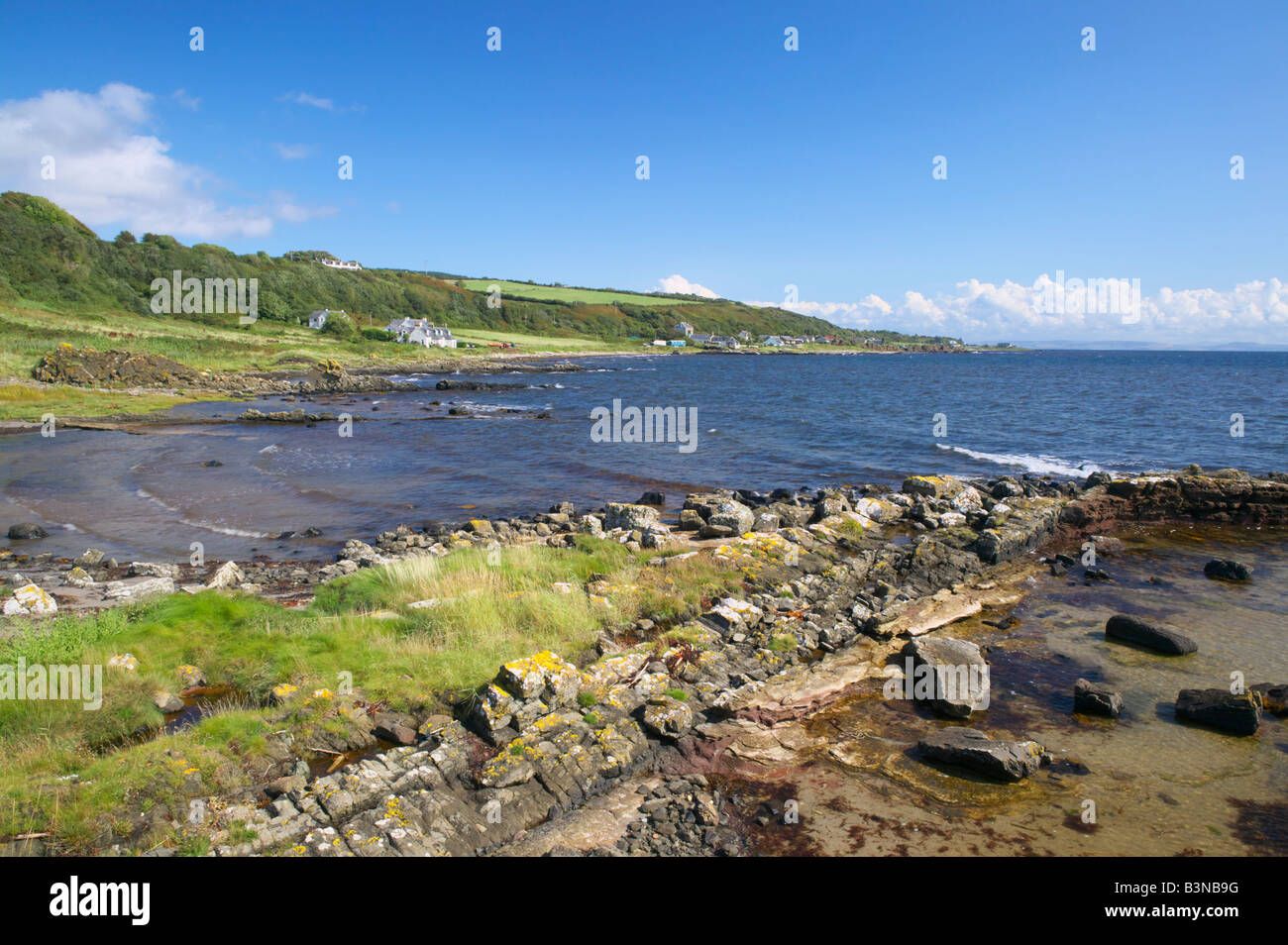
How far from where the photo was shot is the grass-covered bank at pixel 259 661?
21.2 ft

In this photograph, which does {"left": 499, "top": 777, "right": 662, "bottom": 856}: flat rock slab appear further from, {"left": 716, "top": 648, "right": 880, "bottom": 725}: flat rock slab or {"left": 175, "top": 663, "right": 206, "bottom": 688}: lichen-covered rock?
{"left": 175, "top": 663, "right": 206, "bottom": 688}: lichen-covered rock

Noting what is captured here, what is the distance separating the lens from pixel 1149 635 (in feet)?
40.8

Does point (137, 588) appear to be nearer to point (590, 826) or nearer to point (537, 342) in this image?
point (590, 826)

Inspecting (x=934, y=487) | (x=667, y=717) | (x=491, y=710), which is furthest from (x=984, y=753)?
(x=934, y=487)

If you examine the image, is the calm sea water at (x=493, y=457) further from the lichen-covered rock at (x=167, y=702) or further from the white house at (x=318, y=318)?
the white house at (x=318, y=318)

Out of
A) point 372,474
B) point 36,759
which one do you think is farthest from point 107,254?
point 36,759

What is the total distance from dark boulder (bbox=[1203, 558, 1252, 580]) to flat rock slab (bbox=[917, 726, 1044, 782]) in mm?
11891

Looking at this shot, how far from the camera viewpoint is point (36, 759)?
23.0ft

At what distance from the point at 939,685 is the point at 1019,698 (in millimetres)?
1536

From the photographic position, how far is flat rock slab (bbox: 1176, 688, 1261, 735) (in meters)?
9.50

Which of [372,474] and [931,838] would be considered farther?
[372,474]
